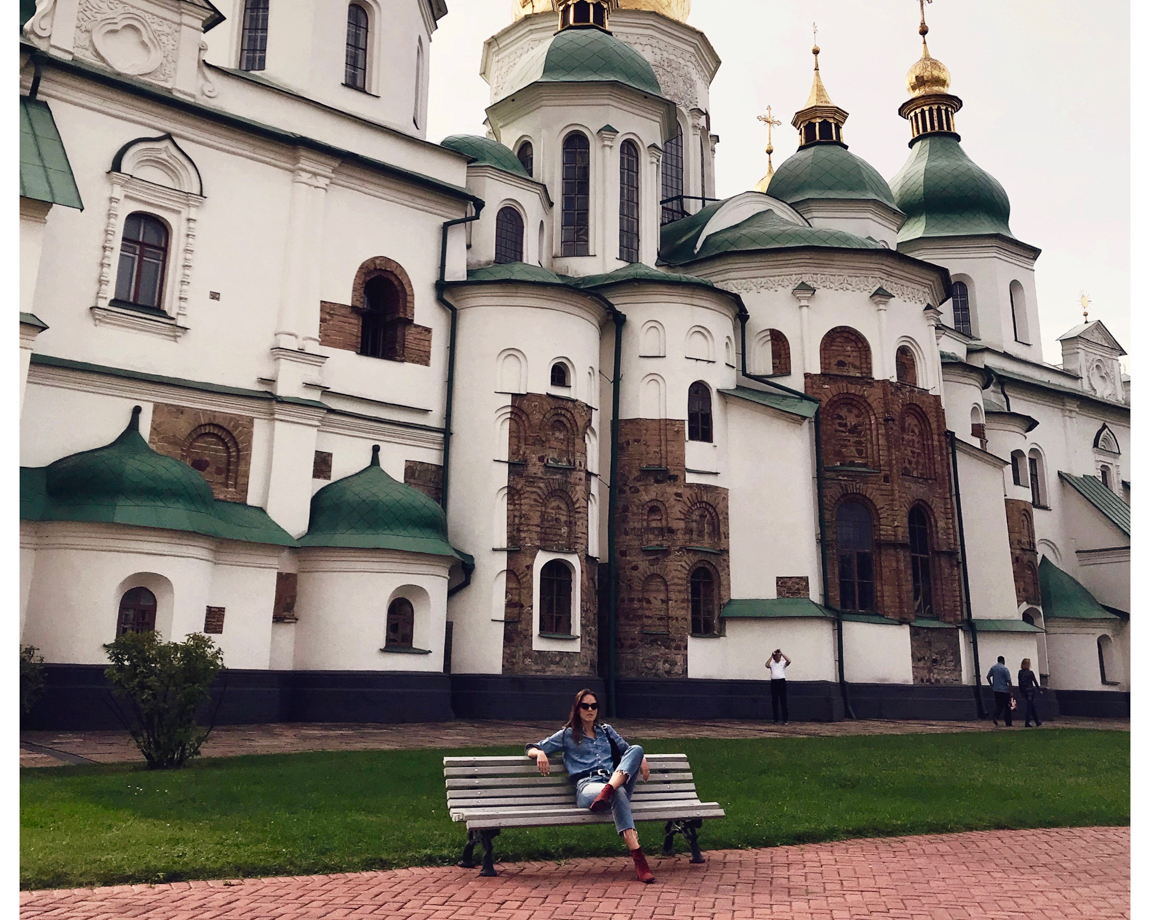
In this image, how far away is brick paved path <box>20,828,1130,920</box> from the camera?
595 centimetres

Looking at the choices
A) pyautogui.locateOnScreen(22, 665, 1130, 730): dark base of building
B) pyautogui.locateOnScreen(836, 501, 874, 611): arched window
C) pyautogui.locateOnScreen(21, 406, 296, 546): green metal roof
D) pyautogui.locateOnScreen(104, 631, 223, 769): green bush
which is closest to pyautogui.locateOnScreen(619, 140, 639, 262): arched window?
pyautogui.locateOnScreen(836, 501, 874, 611): arched window

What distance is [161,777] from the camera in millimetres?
10281

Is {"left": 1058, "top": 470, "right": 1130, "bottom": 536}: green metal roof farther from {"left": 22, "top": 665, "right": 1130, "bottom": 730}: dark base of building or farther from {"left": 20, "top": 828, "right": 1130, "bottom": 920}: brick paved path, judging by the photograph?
{"left": 20, "top": 828, "right": 1130, "bottom": 920}: brick paved path

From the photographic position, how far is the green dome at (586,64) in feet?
90.5

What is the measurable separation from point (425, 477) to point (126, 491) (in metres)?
6.53

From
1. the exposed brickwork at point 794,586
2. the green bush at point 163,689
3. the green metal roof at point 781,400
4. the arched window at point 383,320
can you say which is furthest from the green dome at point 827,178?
the green bush at point 163,689

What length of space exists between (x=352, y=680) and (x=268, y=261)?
8278mm

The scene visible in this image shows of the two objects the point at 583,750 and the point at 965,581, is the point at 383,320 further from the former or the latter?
the point at 965,581

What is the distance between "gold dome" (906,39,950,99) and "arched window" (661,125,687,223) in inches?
483

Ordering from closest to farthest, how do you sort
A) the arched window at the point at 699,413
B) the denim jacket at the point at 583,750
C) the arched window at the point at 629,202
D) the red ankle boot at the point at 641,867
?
the red ankle boot at the point at 641,867
the denim jacket at the point at 583,750
the arched window at the point at 699,413
the arched window at the point at 629,202

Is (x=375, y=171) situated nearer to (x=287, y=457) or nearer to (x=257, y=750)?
(x=287, y=457)

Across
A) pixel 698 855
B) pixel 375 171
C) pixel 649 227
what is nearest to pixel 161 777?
pixel 698 855

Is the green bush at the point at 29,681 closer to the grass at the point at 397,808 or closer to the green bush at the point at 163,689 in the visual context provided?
the green bush at the point at 163,689

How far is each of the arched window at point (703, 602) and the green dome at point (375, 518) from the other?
5973 mm
